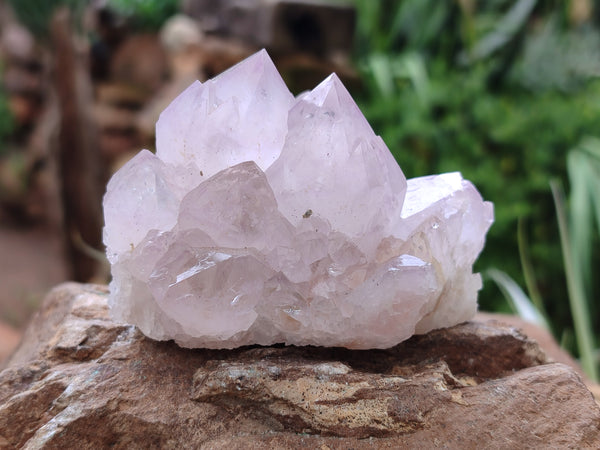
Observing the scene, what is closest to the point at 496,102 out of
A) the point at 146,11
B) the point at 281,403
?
the point at 281,403

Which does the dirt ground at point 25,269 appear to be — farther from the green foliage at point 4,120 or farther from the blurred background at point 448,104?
the green foliage at point 4,120

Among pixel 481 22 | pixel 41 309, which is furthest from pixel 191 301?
pixel 481 22

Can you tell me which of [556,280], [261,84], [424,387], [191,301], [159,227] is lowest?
[556,280]

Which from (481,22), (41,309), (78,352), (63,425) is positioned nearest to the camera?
(63,425)

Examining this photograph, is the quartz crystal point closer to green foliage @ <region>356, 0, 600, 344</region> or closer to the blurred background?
the blurred background

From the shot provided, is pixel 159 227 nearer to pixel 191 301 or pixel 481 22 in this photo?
pixel 191 301

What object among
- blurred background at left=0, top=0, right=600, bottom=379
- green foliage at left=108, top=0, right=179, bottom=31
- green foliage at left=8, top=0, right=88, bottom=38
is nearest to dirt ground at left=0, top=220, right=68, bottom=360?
blurred background at left=0, top=0, right=600, bottom=379

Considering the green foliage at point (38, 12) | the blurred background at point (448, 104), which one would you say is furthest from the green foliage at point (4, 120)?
the green foliage at point (38, 12)

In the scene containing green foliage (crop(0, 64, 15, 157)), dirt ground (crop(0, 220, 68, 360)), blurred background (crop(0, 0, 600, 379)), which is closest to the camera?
blurred background (crop(0, 0, 600, 379))
